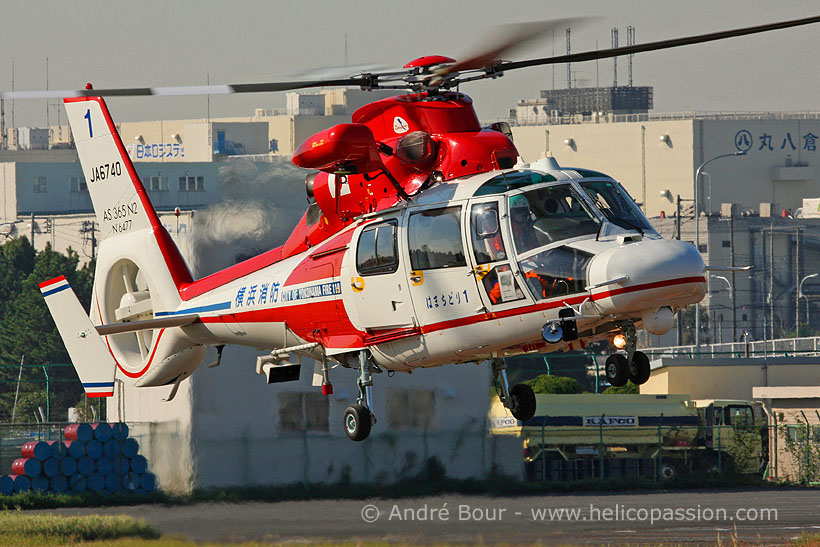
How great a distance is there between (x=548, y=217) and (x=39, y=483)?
78.0 ft

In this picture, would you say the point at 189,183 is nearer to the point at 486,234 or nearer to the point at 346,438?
the point at 346,438

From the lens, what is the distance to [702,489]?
41688 millimetres

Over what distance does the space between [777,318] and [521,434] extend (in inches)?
3687

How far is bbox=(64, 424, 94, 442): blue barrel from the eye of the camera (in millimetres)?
37719

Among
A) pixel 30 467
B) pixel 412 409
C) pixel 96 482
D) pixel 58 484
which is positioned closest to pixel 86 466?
pixel 96 482

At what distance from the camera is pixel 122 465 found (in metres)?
36.4

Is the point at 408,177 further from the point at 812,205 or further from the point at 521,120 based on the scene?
the point at 521,120

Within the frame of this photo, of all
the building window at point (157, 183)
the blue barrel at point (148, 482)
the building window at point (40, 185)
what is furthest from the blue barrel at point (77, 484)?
the building window at point (40, 185)

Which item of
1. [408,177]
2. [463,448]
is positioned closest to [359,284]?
[408,177]

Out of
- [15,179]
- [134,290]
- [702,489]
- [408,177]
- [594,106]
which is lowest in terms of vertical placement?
[702,489]

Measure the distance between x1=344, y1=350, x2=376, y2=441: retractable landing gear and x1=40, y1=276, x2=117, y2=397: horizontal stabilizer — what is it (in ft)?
18.0

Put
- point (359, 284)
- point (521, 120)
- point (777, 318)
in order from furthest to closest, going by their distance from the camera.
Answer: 1. point (521, 120)
2. point (777, 318)
3. point (359, 284)

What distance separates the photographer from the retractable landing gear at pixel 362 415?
19.3m

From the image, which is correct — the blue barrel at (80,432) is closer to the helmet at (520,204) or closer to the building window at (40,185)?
the helmet at (520,204)
